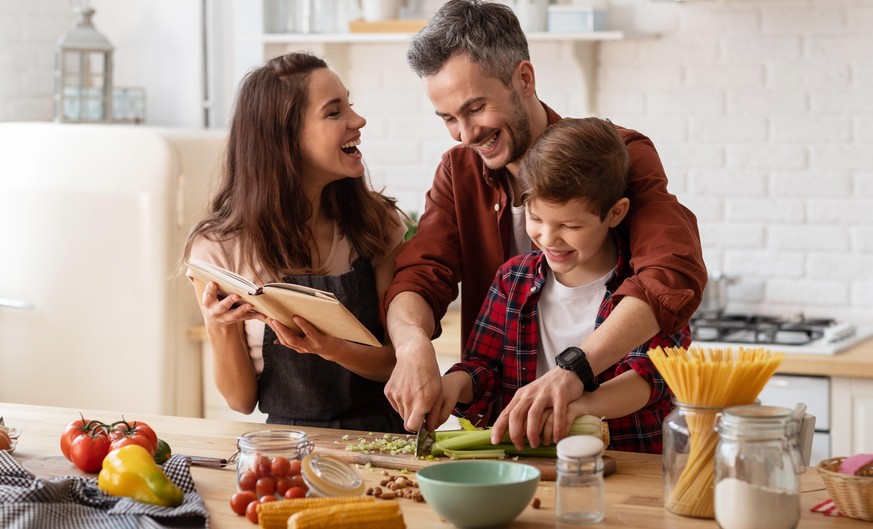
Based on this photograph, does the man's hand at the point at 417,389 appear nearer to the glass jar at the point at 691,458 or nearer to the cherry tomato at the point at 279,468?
the cherry tomato at the point at 279,468

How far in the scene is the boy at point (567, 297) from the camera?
2178 millimetres

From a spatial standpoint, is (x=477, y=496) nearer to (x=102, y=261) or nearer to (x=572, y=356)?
(x=572, y=356)

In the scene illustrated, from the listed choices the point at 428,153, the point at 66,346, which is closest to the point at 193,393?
the point at 66,346

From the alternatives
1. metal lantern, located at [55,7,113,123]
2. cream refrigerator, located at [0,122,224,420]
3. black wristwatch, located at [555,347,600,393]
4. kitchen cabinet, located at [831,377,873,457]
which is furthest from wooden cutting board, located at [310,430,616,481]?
metal lantern, located at [55,7,113,123]

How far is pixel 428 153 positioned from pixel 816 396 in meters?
1.79

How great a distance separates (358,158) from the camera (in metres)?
2.64

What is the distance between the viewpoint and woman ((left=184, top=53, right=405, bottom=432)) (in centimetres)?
260

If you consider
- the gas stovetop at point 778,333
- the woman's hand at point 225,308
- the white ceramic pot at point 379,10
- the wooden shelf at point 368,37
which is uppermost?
the white ceramic pot at point 379,10

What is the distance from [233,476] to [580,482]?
0.67 meters

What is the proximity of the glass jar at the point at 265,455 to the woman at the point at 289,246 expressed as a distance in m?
0.67

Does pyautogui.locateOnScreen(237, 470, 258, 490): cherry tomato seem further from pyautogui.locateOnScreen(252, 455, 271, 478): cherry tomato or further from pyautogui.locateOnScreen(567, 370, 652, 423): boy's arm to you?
pyautogui.locateOnScreen(567, 370, 652, 423): boy's arm

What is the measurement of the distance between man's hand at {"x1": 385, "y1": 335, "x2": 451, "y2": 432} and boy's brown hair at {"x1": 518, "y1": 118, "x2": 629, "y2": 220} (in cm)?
39

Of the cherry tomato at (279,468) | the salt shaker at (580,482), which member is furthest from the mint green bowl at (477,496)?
the cherry tomato at (279,468)

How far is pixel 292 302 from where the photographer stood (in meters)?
2.12
